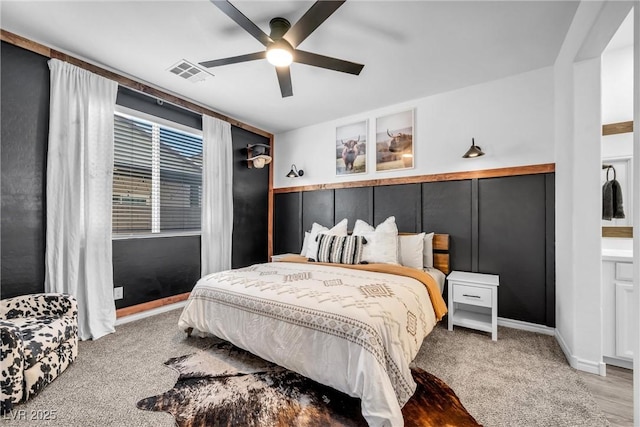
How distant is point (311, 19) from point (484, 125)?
7.94 ft

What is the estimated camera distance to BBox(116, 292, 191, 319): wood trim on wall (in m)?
3.02

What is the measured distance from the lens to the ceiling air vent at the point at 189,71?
2.79 meters

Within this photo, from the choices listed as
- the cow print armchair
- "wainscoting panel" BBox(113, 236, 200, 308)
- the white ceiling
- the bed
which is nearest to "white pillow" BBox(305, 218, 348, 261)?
the bed

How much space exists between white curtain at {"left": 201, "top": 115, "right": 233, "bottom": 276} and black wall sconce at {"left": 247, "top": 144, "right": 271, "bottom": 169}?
1.28 feet

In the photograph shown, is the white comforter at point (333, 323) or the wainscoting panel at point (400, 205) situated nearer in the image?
the white comforter at point (333, 323)

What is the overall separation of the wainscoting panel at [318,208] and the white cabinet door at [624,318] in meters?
3.06

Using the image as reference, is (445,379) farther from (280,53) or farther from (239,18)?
(239,18)

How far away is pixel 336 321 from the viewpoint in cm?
169

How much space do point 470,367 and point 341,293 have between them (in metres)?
1.22

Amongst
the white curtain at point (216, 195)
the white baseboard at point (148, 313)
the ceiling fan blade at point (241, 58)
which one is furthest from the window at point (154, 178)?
the ceiling fan blade at point (241, 58)

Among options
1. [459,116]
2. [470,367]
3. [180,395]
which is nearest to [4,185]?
[180,395]

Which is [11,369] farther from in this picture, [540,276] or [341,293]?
[540,276]

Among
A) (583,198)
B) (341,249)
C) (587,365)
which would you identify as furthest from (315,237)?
(587,365)

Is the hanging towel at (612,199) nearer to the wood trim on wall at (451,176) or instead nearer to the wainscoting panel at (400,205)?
the wood trim on wall at (451,176)
